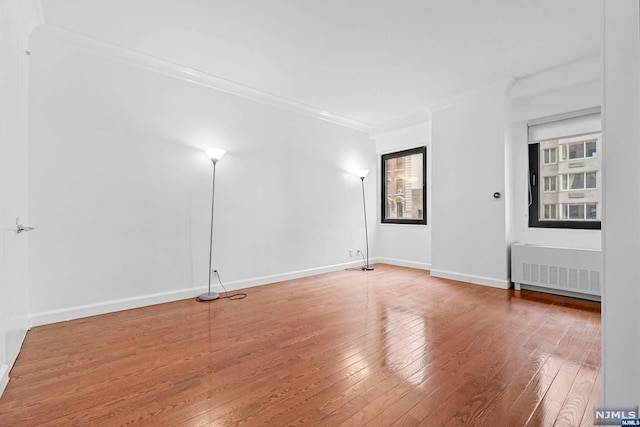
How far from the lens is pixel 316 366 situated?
6.38ft

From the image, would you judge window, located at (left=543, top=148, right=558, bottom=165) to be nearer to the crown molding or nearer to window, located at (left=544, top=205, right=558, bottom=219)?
window, located at (left=544, top=205, right=558, bottom=219)

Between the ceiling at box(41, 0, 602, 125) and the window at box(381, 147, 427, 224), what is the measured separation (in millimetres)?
1660

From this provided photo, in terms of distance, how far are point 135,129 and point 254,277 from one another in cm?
226

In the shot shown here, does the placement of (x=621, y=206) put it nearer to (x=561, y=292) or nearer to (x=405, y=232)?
(x=561, y=292)

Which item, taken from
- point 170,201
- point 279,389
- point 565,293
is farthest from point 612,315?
point 170,201

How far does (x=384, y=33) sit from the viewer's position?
284cm

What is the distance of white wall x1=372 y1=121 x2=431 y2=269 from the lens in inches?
205

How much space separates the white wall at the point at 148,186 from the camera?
2752 millimetres

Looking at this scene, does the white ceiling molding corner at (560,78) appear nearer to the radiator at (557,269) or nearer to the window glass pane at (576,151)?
the window glass pane at (576,151)

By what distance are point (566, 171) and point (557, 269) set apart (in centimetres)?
125

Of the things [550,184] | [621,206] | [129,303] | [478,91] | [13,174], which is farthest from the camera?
[478,91]

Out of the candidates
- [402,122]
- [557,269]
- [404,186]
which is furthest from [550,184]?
[402,122]

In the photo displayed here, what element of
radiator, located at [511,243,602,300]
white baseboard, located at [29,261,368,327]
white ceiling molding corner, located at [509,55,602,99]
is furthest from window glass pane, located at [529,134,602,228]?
white baseboard, located at [29,261,368,327]

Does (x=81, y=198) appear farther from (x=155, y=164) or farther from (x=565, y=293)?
(x=565, y=293)
